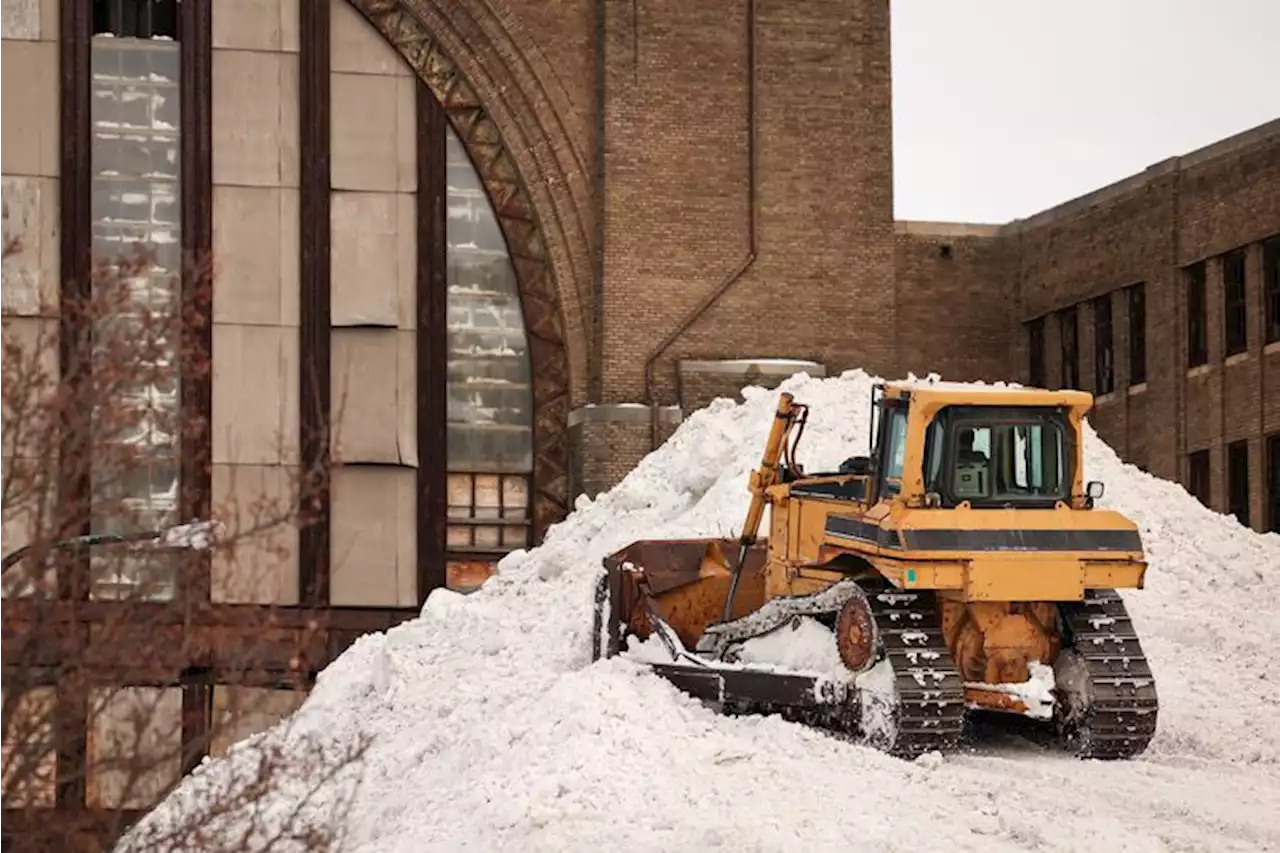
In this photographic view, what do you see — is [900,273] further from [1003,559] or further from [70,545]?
[70,545]

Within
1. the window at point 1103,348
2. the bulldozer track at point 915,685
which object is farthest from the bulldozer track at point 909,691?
the window at point 1103,348

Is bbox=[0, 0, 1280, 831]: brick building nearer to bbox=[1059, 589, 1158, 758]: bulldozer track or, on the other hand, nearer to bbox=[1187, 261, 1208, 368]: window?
bbox=[1187, 261, 1208, 368]: window

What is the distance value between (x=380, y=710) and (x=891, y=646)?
784 cm

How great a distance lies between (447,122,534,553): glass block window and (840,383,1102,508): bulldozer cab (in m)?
15.0

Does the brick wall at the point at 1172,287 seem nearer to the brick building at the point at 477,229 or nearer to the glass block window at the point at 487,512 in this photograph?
the brick building at the point at 477,229

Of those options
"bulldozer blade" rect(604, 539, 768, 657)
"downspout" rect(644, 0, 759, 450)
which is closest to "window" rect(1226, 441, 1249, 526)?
"downspout" rect(644, 0, 759, 450)

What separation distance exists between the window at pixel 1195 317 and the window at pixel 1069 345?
3.24m

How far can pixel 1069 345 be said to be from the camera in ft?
125

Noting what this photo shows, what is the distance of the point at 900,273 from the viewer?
125 ft

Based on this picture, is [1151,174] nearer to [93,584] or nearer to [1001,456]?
[1001,456]

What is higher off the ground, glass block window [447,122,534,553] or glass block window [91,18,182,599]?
glass block window [91,18,182,599]

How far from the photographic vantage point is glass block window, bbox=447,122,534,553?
32344mm

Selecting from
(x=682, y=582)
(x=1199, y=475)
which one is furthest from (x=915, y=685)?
(x=1199, y=475)

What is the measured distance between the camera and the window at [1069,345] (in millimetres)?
37969
